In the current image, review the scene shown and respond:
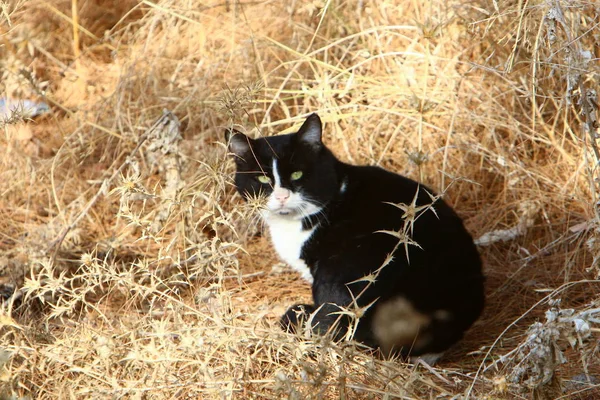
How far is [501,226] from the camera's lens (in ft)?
10.8

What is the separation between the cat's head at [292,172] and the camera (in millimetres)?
2670

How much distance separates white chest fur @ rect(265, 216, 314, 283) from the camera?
106 inches

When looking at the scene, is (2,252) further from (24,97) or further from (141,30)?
(141,30)

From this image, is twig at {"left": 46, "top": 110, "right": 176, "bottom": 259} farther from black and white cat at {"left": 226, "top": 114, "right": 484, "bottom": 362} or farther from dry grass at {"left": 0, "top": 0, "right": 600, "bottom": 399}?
black and white cat at {"left": 226, "top": 114, "right": 484, "bottom": 362}

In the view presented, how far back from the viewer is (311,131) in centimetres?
271

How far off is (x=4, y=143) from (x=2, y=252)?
90cm

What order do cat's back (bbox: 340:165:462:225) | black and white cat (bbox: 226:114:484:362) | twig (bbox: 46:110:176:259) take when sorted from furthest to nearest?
twig (bbox: 46:110:176:259), cat's back (bbox: 340:165:462:225), black and white cat (bbox: 226:114:484:362)

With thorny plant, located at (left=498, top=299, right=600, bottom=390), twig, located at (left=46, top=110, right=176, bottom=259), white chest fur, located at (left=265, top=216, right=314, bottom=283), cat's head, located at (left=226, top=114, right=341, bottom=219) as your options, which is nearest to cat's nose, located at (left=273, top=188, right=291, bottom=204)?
cat's head, located at (left=226, top=114, right=341, bottom=219)

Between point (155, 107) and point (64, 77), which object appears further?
point (64, 77)

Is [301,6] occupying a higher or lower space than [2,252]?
higher

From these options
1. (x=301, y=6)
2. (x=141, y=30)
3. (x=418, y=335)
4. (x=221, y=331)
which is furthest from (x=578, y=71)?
(x=141, y=30)

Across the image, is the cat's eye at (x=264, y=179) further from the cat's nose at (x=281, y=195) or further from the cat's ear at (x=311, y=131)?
the cat's ear at (x=311, y=131)

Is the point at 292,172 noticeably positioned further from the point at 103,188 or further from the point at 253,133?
the point at 253,133

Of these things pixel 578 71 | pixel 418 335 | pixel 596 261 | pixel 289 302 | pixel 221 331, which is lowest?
pixel 289 302
